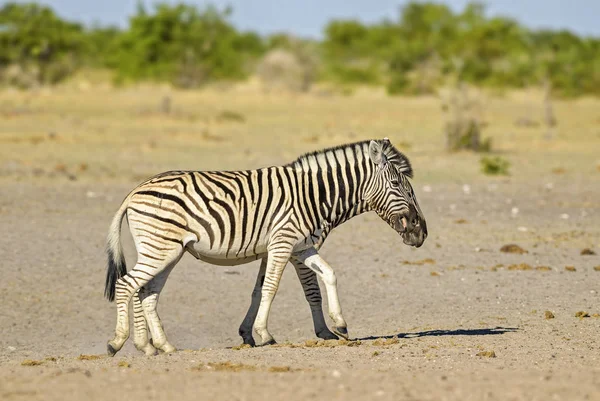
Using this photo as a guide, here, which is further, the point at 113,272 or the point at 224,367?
the point at 113,272

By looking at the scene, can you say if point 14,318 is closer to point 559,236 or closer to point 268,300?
point 268,300

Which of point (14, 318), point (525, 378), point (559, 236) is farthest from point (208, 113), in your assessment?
point (525, 378)

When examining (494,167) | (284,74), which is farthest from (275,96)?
(494,167)

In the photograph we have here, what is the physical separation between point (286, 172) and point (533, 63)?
26.8m

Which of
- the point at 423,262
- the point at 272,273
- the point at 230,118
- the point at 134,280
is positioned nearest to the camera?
the point at 134,280

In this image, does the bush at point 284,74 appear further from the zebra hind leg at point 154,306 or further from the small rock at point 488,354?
the small rock at point 488,354

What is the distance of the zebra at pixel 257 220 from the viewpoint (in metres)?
7.45

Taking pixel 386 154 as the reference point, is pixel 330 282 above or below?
below

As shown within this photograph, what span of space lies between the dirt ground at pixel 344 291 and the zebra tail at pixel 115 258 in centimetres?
52

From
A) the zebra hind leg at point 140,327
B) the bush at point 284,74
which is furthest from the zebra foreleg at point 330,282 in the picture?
the bush at point 284,74

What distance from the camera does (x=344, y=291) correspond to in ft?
33.7

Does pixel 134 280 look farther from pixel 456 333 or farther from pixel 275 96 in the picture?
pixel 275 96

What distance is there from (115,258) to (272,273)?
1150 millimetres

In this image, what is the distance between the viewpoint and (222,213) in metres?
7.66
